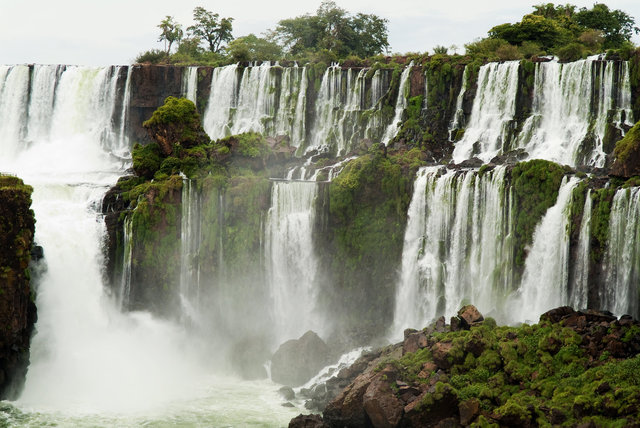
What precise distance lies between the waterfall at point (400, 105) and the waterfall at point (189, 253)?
13652mm

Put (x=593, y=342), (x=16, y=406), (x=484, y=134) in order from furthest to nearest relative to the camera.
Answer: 1. (x=484, y=134)
2. (x=16, y=406)
3. (x=593, y=342)

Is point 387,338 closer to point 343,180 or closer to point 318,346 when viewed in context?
point 318,346

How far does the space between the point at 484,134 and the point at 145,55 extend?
29990 millimetres

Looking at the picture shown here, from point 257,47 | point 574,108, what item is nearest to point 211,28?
point 257,47

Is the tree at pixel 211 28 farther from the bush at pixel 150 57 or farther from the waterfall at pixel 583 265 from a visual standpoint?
the waterfall at pixel 583 265

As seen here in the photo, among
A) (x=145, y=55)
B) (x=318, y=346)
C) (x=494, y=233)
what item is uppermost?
(x=145, y=55)

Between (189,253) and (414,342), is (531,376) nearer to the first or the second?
(414,342)

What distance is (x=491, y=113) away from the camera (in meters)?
40.2

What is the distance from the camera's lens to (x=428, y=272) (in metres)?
32.7

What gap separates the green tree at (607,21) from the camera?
55812 millimetres

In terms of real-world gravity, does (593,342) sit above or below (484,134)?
below

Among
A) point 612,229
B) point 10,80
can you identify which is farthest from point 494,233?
point 10,80

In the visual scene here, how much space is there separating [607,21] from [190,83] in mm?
31018

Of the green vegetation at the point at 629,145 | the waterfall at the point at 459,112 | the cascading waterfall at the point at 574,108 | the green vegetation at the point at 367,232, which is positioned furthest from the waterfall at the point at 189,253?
the green vegetation at the point at 629,145
